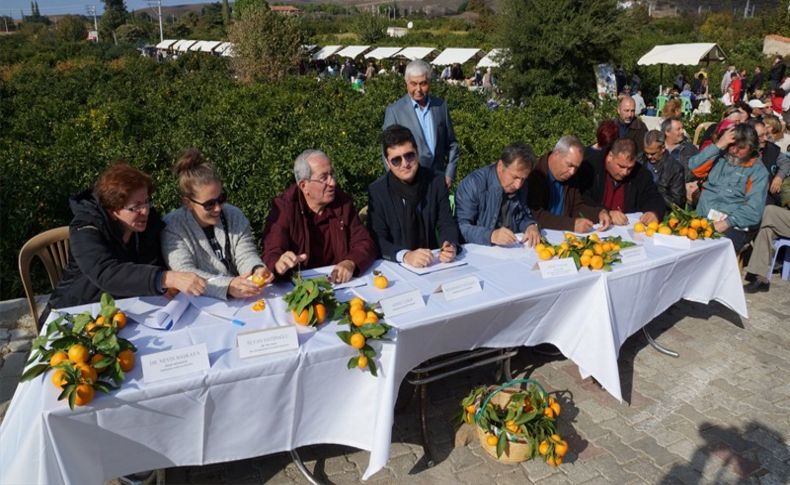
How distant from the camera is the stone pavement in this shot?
2.84 m

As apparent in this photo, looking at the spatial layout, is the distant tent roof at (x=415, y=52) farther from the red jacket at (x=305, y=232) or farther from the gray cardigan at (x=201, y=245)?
the gray cardigan at (x=201, y=245)

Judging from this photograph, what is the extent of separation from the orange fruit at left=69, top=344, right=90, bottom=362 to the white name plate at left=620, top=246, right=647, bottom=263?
114 inches

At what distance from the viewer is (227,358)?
7.22 feet

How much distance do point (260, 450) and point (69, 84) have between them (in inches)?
607

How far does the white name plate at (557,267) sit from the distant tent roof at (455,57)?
2680 cm

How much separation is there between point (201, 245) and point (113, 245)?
0.44m

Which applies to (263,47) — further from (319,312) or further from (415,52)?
(319,312)

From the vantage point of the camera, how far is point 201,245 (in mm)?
3021

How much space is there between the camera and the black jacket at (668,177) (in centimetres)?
509

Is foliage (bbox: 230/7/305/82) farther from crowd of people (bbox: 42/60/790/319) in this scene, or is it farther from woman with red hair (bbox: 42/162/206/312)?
woman with red hair (bbox: 42/162/206/312)

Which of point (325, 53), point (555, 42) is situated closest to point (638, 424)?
point (555, 42)

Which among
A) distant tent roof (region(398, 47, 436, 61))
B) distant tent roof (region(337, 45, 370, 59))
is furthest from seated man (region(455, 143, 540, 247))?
distant tent roof (region(337, 45, 370, 59))

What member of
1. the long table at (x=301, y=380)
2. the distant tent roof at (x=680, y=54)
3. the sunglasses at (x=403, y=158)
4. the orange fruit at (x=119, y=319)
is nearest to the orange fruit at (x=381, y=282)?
the long table at (x=301, y=380)

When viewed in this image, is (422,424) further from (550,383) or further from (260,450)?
(550,383)
